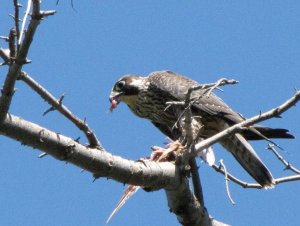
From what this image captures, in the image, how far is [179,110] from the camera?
643cm

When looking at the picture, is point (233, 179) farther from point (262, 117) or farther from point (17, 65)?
point (17, 65)

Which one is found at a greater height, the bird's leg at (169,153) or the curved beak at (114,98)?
the bird's leg at (169,153)

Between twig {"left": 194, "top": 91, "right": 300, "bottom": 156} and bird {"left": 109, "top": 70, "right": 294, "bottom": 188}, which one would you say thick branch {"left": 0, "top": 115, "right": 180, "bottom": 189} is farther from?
bird {"left": 109, "top": 70, "right": 294, "bottom": 188}

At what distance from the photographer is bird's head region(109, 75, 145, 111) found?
25.3ft

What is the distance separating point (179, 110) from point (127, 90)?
148 cm

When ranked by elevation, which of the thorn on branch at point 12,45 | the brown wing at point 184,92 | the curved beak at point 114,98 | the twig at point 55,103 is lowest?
the curved beak at point 114,98

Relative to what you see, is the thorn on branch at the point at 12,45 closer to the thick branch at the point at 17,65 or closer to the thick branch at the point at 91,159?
the thick branch at the point at 17,65

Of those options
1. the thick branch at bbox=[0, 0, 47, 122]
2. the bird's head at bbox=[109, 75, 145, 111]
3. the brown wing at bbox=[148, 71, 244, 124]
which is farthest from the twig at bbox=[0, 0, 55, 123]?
the bird's head at bbox=[109, 75, 145, 111]

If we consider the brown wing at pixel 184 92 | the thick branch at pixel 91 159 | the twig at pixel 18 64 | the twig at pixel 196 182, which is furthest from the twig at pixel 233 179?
the twig at pixel 18 64

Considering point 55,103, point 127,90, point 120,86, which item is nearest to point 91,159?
point 55,103

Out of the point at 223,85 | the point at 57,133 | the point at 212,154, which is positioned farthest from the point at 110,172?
the point at 212,154

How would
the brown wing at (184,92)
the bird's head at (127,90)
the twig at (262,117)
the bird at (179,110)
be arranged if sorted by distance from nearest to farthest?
1. the twig at (262,117)
2. the bird at (179,110)
3. the brown wing at (184,92)
4. the bird's head at (127,90)

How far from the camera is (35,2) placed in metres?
2.84

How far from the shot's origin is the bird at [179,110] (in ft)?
21.4
